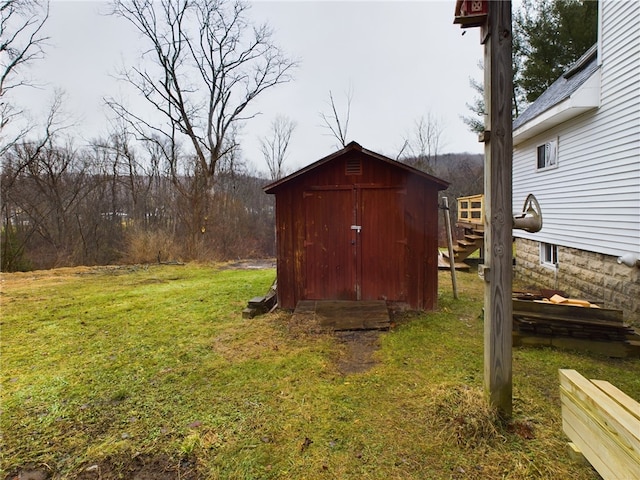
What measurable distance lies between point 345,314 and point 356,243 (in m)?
1.33

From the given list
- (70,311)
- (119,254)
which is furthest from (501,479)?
(119,254)

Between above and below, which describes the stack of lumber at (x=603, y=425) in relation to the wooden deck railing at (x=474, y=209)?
Result: below

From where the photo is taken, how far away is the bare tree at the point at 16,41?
39.6 ft

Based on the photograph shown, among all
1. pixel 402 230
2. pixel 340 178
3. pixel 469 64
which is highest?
pixel 469 64

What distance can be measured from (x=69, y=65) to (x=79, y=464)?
1650 cm

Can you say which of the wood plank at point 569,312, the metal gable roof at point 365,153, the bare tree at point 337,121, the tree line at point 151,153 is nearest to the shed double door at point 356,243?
the metal gable roof at point 365,153

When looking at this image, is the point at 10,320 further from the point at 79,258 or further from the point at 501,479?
the point at 79,258

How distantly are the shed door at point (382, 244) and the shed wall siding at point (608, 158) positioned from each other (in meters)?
3.44

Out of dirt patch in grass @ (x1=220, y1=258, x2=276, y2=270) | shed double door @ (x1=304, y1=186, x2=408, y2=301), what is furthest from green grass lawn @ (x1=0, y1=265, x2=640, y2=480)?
dirt patch in grass @ (x1=220, y1=258, x2=276, y2=270)

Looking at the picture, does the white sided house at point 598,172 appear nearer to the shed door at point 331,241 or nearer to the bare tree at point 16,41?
the shed door at point 331,241

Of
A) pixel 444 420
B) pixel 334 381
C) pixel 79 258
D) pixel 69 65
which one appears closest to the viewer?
pixel 444 420

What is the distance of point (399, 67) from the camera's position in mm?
13984

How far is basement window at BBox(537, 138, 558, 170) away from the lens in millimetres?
7285

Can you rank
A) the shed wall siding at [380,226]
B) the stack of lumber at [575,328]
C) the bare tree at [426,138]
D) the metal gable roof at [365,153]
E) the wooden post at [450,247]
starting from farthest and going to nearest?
the bare tree at [426,138] < the wooden post at [450,247] < the shed wall siding at [380,226] < the metal gable roof at [365,153] < the stack of lumber at [575,328]
